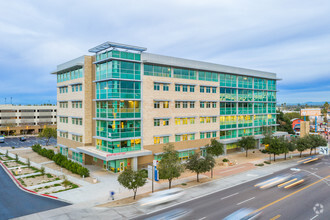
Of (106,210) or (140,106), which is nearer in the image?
(106,210)

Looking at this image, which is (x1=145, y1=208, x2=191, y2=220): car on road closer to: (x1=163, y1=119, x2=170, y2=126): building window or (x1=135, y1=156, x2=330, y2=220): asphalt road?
(x1=135, y1=156, x2=330, y2=220): asphalt road

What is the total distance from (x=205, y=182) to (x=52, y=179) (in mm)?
22878

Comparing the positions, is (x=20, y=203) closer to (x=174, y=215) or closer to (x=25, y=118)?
(x=174, y=215)

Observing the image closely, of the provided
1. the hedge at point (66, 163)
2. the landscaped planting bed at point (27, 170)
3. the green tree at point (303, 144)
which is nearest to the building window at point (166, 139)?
the hedge at point (66, 163)

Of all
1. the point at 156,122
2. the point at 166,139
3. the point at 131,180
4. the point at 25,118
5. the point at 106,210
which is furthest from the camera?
the point at 25,118

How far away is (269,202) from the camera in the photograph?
24.6 metres

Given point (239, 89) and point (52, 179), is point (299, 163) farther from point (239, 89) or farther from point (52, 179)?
point (52, 179)

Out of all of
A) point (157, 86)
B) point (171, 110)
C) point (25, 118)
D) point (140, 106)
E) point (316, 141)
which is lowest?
point (316, 141)

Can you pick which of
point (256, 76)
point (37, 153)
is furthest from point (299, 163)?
point (37, 153)

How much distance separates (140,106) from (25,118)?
81.6 metres

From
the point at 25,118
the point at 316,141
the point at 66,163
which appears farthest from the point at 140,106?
the point at 25,118

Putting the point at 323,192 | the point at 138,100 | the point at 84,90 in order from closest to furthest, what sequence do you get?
the point at 323,192 → the point at 138,100 → the point at 84,90

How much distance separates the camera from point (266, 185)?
30828 millimetres

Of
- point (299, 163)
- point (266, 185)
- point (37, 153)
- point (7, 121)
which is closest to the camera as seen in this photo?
point (266, 185)
